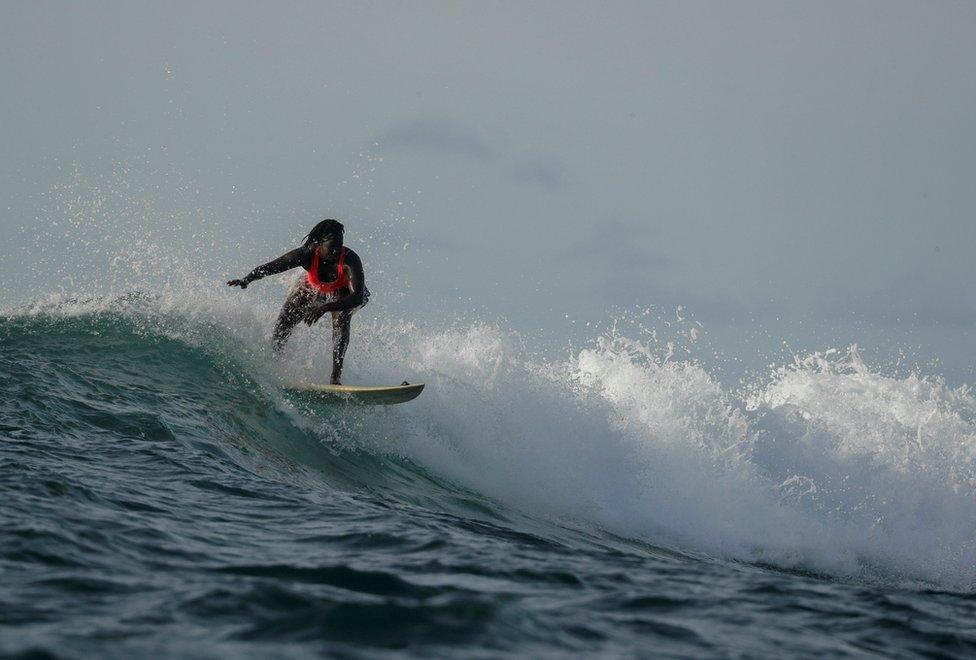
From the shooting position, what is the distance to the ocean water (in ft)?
13.2

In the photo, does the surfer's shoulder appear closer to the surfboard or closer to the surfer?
the surfer

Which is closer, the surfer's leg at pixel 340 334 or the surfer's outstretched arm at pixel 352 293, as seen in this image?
the surfer's outstretched arm at pixel 352 293

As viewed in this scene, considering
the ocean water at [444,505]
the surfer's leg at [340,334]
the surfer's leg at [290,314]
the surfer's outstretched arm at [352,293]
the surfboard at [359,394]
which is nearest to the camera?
the ocean water at [444,505]

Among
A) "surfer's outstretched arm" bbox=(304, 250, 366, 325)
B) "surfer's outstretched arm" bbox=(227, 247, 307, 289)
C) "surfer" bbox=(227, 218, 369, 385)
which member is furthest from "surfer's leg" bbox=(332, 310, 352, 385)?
"surfer's outstretched arm" bbox=(227, 247, 307, 289)

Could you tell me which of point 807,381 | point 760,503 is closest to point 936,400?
point 807,381

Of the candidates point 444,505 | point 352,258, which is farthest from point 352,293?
point 444,505

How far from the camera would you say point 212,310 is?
14.7 m

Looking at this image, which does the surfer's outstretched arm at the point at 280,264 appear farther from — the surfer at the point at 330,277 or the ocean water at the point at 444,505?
the ocean water at the point at 444,505

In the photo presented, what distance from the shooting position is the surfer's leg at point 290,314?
12281mm

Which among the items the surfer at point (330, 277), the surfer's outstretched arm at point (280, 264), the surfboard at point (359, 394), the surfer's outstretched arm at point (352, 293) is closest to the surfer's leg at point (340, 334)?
the surfer at point (330, 277)

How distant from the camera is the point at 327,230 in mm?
11719

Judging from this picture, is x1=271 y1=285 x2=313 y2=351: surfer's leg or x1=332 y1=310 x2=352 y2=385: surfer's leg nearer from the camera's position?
x1=332 y1=310 x2=352 y2=385: surfer's leg

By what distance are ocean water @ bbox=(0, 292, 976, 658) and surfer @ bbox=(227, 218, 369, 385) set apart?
86 cm

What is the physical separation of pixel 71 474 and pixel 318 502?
5.78ft
